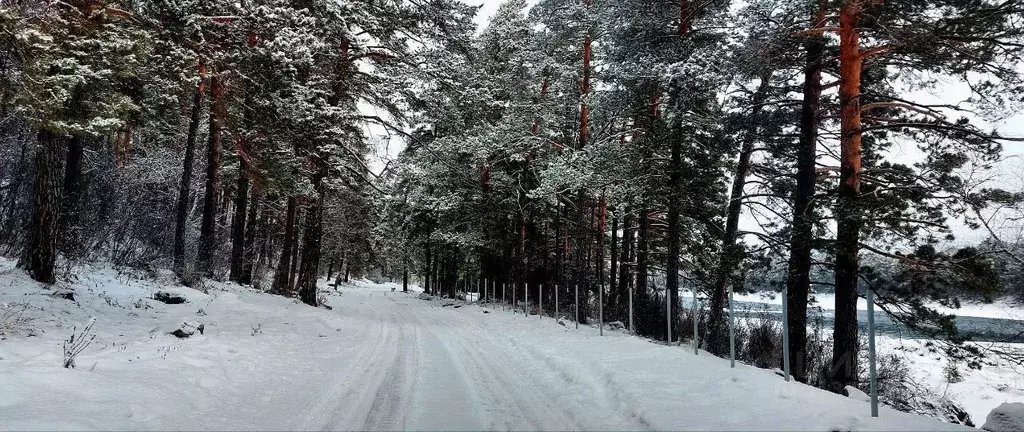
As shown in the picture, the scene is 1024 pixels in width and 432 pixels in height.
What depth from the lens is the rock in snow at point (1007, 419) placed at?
6.74 m

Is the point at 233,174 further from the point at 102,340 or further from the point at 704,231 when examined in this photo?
the point at 704,231

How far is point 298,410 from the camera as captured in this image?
17.7ft

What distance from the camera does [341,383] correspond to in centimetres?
676

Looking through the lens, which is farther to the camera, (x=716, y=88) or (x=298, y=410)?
(x=716, y=88)

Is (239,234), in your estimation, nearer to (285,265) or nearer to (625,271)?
(285,265)

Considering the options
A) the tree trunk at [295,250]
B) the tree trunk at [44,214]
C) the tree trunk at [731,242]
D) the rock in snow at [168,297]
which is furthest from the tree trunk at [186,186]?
the tree trunk at [731,242]

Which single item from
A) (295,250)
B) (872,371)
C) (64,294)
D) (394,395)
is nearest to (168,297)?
(64,294)

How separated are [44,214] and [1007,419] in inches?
577

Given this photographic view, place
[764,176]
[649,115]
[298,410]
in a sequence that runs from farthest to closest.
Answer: [764,176], [649,115], [298,410]

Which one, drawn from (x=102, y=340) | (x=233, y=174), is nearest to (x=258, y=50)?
(x=102, y=340)

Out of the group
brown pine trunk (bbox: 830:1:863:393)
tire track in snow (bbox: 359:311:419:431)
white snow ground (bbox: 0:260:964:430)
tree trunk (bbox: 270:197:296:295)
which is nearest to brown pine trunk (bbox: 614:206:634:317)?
white snow ground (bbox: 0:260:964:430)

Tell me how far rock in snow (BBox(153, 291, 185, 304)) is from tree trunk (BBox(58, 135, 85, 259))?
6.19 ft

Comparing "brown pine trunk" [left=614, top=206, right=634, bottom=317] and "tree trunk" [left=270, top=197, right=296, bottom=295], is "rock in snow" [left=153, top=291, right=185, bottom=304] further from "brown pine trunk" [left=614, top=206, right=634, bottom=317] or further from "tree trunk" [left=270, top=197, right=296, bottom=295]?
"brown pine trunk" [left=614, top=206, right=634, bottom=317]

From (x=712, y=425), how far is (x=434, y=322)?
504 inches
